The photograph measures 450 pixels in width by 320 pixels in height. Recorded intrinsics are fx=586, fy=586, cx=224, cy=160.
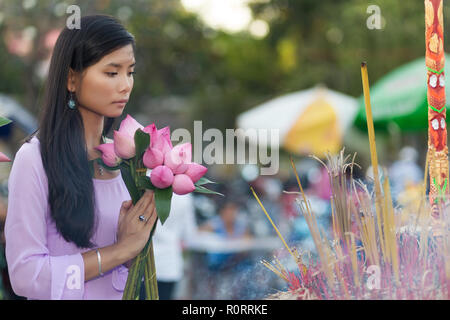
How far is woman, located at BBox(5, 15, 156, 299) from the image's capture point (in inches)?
51.1

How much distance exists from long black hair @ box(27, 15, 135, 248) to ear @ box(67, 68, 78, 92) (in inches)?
0.4

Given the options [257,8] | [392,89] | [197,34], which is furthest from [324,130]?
[257,8]

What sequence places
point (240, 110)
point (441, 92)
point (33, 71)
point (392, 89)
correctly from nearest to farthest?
point (441, 92) < point (392, 89) < point (33, 71) < point (240, 110)

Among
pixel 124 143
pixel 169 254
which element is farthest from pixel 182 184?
pixel 169 254

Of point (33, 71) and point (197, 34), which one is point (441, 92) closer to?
point (33, 71)

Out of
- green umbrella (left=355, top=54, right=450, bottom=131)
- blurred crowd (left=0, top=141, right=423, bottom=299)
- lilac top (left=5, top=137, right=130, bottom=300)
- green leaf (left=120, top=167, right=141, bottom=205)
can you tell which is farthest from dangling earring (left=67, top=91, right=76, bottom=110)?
green umbrella (left=355, top=54, right=450, bottom=131)

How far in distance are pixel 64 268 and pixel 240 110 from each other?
19.7 m

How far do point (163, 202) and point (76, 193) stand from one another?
0.21 m

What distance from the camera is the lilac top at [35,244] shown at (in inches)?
50.4

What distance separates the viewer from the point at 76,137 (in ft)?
4.60

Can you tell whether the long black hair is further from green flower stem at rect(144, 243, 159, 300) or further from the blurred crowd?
the blurred crowd

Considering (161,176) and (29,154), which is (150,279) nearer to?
(161,176)

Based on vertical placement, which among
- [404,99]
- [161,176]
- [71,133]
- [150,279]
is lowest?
[150,279]

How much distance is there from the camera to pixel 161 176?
4.18ft
